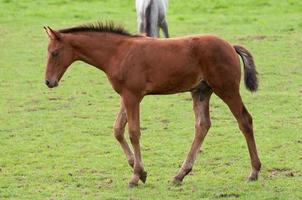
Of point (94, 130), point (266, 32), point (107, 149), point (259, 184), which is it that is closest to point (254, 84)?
Result: point (259, 184)

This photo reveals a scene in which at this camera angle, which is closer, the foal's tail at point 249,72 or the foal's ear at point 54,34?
the foal's ear at point 54,34

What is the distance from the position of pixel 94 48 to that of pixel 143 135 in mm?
2591

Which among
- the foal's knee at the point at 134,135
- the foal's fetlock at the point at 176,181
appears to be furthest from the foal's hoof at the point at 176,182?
the foal's knee at the point at 134,135

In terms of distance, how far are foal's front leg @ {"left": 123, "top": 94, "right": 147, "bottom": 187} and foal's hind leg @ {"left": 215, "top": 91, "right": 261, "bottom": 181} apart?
83 cm

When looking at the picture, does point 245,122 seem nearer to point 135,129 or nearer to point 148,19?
point 135,129

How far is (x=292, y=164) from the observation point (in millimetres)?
8656

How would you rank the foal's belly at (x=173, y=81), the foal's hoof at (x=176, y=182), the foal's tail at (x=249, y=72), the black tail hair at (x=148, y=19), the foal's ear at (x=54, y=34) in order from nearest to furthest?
the foal's ear at (x=54, y=34)
the foal's belly at (x=173, y=81)
the foal's hoof at (x=176, y=182)
the foal's tail at (x=249, y=72)
the black tail hair at (x=148, y=19)

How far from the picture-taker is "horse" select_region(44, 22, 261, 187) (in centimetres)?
781

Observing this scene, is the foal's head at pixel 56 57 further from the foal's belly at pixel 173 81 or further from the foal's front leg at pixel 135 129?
the foal's belly at pixel 173 81

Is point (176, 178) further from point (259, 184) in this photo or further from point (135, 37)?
point (135, 37)

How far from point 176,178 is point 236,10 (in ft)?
48.6

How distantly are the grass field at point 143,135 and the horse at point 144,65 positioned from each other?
1.66 ft

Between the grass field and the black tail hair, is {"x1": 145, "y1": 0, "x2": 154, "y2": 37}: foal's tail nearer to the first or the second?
the black tail hair

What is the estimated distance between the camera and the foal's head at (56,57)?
7.81 meters
